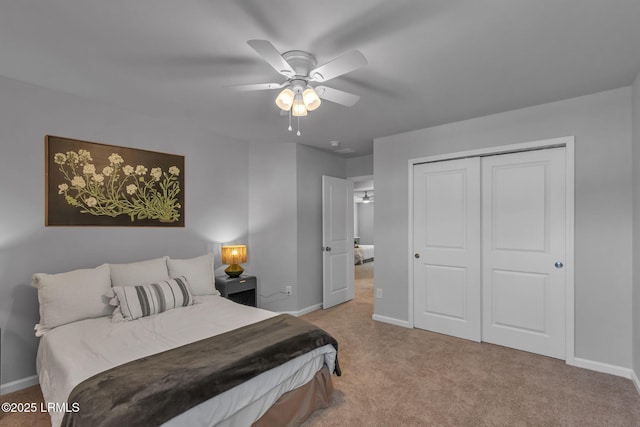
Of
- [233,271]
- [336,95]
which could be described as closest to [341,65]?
[336,95]

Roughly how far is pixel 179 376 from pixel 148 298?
1253 mm

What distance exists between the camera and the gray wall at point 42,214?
2.48m

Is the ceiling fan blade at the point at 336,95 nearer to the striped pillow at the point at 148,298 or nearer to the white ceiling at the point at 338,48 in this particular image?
the white ceiling at the point at 338,48

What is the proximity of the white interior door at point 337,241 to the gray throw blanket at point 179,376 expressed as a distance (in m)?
2.47

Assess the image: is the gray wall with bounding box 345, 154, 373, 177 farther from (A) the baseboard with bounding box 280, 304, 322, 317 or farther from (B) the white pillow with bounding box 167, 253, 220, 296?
(B) the white pillow with bounding box 167, 253, 220, 296

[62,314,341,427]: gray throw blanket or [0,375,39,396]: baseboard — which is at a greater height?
[62,314,341,427]: gray throw blanket

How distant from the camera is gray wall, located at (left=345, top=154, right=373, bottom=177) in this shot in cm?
510

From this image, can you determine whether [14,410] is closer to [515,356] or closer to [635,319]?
[515,356]

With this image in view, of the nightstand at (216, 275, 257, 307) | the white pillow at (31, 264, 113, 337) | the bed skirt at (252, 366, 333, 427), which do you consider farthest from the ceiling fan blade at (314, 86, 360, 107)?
the nightstand at (216, 275, 257, 307)

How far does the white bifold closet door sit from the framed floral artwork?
288cm

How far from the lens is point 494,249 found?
333cm

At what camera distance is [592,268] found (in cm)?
277

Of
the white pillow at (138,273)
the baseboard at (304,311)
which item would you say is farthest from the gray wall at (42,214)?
the baseboard at (304,311)

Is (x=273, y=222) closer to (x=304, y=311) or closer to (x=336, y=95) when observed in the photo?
(x=304, y=311)
